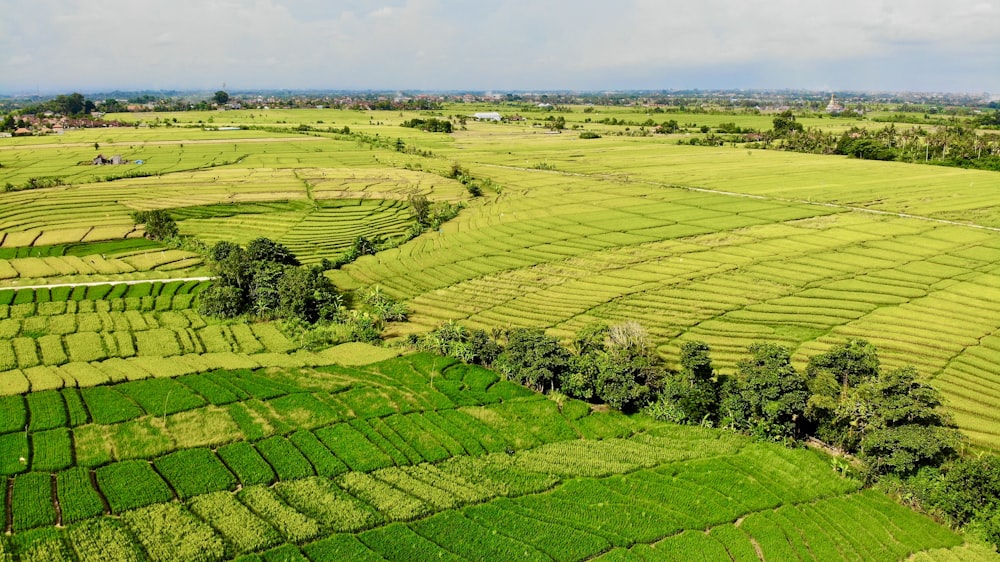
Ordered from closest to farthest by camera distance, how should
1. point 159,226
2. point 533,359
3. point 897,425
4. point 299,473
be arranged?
point 299,473 < point 897,425 < point 533,359 < point 159,226

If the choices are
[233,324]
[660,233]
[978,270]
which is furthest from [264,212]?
[978,270]

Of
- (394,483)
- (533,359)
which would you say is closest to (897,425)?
(533,359)

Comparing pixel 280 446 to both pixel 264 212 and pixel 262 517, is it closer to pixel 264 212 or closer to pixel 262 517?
pixel 262 517

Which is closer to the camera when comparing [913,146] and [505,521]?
[505,521]

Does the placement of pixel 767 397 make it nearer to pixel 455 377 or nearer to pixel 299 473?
pixel 455 377

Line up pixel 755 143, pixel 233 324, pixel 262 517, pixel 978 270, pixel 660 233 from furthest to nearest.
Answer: pixel 755 143 → pixel 660 233 → pixel 978 270 → pixel 233 324 → pixel 262 517

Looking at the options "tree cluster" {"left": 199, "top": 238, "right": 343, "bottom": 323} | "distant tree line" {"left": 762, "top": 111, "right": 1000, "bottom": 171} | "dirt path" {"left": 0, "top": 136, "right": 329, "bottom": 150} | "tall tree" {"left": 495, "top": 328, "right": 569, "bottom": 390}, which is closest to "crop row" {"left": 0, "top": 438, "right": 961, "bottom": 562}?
"tall tree" {"left": 495, "top": 328, "right": 569, "bottom": 390}
